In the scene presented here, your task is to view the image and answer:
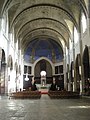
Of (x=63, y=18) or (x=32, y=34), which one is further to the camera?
(x=32, y=34)

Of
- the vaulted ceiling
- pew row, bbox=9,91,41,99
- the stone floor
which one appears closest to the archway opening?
the vaulted ceiling

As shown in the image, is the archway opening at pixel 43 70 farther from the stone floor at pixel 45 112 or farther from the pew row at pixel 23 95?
the stone floor at pixel 45 112

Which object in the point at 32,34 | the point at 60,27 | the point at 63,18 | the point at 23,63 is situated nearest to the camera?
the point at 63,18

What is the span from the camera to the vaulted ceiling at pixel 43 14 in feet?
78.6

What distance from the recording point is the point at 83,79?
23797 millimetres

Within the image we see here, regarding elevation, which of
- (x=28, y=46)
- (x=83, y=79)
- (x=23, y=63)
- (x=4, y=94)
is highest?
(x=28, y=46)

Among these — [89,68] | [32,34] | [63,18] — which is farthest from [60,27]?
[89,68]

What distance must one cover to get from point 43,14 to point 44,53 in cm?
1716

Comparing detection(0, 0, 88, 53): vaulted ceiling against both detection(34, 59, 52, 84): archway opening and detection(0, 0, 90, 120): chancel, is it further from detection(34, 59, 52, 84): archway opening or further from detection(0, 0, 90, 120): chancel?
detection(34, 59, 52, 84): archway opening

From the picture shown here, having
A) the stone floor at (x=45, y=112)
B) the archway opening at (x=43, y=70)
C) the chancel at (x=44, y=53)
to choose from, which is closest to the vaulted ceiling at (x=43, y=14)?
the chancel at (x=44, y=53)

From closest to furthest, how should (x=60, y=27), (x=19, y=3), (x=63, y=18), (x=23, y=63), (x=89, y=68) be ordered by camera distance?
1. (x=89, y=68)
2. (x=19, y=3)
3. (x=63, y=18)
4. (x=60, y=27)
5. (x=23, y=63)

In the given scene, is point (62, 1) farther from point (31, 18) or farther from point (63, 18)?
point (31, 18)

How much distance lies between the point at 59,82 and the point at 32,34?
38.8 feet

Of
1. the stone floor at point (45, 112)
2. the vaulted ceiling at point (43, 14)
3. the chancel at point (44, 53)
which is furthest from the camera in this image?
the vaulted ceiling at point (43, 14)
